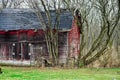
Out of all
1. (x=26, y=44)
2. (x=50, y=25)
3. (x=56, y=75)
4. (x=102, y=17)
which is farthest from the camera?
(x=26, y=44)

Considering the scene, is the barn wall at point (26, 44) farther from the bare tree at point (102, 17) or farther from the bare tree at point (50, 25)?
the bare tree at point (102, 17)

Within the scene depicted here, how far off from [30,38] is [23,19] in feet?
7.51

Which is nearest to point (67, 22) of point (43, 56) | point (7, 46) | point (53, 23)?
point (53, 23)

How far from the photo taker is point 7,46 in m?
31.6

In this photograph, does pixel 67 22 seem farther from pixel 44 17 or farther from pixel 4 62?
pixel 4 62

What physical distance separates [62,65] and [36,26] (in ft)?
15.4

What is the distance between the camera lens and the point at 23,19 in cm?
3250

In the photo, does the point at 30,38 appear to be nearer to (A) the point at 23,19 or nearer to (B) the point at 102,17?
(A) the point at 23,19

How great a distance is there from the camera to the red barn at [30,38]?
3095 centimetres

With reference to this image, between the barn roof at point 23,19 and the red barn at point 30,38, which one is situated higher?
the barn roof at point 23,19

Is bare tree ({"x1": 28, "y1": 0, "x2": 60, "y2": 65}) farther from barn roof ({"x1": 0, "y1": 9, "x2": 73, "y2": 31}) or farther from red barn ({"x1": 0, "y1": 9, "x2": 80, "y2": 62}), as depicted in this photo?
barn roof ({"x1": 0, "y1": 9, "x2": 73, "y2": 31})

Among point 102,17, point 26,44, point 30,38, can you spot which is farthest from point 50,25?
point 102,17

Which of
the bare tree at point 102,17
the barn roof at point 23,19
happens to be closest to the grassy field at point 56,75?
the bare tree at point 102,17

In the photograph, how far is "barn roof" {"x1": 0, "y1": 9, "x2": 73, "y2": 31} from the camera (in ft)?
103
